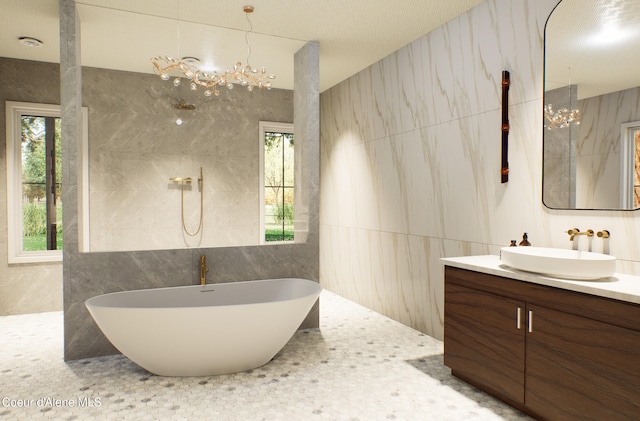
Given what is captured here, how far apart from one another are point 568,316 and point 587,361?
0.21 metres

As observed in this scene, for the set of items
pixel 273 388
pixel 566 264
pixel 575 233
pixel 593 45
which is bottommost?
pixel 273 388

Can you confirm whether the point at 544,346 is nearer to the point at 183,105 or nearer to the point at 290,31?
the point at 290,31

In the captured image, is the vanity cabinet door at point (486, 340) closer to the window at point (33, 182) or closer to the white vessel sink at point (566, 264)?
the white vessel sink at point (566, 264)

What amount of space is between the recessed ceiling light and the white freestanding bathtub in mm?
2588

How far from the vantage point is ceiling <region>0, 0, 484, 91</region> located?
331 cm

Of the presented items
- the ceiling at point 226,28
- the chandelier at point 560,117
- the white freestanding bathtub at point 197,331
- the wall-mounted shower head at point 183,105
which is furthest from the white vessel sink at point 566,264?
the wall-mounted shower head at point 183,105

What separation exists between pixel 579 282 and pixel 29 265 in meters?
5.01

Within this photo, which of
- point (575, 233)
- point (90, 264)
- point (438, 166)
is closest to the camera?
point (575, 233)

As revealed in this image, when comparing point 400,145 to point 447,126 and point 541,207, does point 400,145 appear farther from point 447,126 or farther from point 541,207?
point 541,207

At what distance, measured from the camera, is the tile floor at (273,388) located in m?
2.45

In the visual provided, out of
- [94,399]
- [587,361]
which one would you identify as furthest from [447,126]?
[94,399]

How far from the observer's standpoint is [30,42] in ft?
13.0


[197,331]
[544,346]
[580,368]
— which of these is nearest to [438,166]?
[544,346]

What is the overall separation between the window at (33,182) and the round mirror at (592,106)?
15.1 ft
